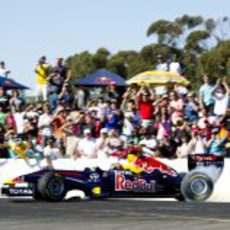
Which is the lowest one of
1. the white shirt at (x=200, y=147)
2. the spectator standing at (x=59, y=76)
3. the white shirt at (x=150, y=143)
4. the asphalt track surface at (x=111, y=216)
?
the asphalt track surface at (x=111, y=216)

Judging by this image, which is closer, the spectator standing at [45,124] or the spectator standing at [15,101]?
the spectator standing at [45,124]

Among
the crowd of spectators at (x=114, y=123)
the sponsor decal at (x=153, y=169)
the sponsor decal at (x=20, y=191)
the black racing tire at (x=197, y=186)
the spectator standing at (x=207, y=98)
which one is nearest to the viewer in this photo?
the sponsor decal at (x=20, y=191)

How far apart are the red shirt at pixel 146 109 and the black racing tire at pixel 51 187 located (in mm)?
5181

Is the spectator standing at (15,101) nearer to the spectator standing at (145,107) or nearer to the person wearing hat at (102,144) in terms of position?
the spectator standing at (145,107)

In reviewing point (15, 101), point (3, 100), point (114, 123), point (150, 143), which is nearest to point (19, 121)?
point (3, 100)

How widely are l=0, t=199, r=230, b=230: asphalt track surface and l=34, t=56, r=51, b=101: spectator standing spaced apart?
28.2ft

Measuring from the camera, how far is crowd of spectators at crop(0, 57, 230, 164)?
18.7 m

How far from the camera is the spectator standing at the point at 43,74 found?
78.3 feet

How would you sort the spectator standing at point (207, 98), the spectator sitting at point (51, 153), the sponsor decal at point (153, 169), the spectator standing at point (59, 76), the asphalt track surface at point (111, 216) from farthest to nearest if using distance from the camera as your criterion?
the spectator standing at point (59, 76) < the spectator standing at point (207, 98) < the spectator sitting at point (51, 153) < the sponsor decal at point (153, 169) < the asphalt track surface at point (111, 216)

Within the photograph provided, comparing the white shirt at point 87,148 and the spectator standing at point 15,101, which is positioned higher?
the spectator standing at point 15,101

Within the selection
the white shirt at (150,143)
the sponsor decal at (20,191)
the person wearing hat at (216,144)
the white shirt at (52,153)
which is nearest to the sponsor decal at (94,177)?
the sponsor decal at (20,191)

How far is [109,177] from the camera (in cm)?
1659

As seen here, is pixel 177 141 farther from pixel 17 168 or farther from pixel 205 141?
pixel 17 168

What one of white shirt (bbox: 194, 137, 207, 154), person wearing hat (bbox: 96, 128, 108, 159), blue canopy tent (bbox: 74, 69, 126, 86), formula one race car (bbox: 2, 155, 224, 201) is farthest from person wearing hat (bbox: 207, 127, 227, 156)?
blue canopy tent (bbox: 74, 69, 126, 86)
